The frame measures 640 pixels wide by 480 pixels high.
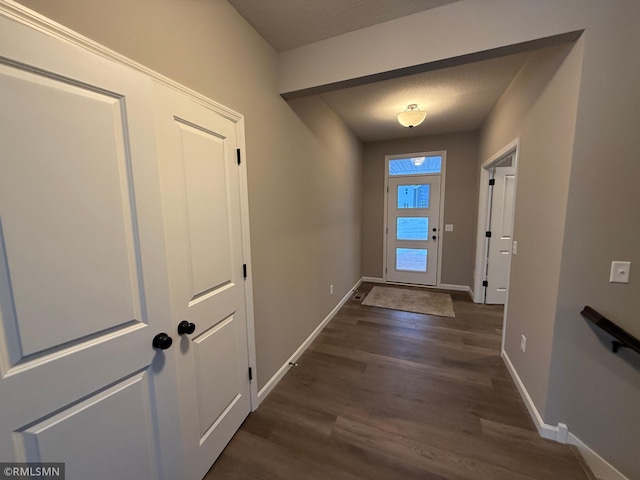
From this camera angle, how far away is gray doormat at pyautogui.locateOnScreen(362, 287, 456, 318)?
143 inches

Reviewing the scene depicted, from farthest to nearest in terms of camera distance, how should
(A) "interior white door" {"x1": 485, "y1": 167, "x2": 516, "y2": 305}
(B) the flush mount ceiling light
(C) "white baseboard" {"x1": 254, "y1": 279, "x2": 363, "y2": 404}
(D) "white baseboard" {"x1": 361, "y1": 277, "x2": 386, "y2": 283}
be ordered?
(D) "white baseboard" {"x1": 361, "y1": 277, "x2": 386, "y2": 283} → (A) "interior white door" {"x1": 485, "y1": 167, "x2": 516, "y2": 305} → (B) the flush mount ceiling light → (C) "white baseboard" {"x1": 254, "y1": 279, "x2": 363, "y2": 404}

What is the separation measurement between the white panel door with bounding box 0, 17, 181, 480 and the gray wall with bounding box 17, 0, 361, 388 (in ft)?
0.86

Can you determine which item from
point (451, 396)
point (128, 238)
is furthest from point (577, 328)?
point (128, 238)

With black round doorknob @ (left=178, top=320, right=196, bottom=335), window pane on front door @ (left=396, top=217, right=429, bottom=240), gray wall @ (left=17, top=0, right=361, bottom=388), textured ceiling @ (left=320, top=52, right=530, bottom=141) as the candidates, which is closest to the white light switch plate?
textured ceiling @ (left=320, top=52, right=530, bottom=141)

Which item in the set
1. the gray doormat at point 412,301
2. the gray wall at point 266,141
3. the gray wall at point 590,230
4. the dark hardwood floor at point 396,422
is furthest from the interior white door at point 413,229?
the gray wall at point 590,230

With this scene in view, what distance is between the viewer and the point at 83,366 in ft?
2.82

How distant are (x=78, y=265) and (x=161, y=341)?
1.46 ft

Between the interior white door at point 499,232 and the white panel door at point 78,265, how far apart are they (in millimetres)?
4072

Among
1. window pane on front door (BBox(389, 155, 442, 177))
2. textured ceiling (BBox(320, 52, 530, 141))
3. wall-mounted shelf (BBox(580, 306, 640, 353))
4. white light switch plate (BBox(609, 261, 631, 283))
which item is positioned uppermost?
textured ceiling (BBox(320, 52, 530, 141))

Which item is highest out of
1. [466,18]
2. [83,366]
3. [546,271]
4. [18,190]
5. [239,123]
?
[466,18]

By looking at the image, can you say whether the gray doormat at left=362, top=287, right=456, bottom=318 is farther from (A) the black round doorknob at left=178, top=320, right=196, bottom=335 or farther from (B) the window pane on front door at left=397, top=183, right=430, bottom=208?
(A) the black round doorknob at left=178, top=320, right=196, bottom=335

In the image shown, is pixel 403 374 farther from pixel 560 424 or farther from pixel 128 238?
pixel 128 238

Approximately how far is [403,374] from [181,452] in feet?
5.79

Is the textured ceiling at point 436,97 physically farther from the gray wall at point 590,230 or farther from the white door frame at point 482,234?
the white door frame at point 482,234
